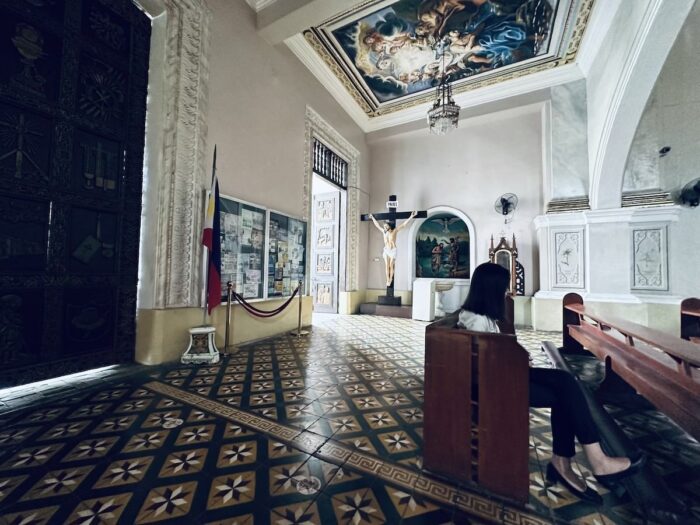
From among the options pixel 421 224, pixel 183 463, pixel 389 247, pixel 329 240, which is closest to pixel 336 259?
pixel 329 240

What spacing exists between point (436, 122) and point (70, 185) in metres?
6.14

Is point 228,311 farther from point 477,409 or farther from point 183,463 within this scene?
point 477,409

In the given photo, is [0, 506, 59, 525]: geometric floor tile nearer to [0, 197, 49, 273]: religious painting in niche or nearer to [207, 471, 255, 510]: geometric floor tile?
[207, 471, 255, 510]: geometric floor tile

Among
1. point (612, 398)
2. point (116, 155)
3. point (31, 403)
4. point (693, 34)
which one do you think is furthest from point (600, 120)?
point (31, 403)

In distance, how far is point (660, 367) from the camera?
6.55 ft

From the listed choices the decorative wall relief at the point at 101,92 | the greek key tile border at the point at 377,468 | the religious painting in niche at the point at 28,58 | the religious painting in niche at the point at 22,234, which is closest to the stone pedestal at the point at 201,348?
the greek key tile border at the point at 377,468

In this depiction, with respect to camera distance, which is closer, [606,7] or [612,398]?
[612,398]

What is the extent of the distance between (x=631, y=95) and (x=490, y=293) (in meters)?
5.69

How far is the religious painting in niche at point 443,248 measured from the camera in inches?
339

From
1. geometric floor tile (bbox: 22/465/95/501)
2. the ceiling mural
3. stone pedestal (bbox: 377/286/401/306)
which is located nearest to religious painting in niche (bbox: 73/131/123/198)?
geometric floor tile (bbox: 22/465/95/501)

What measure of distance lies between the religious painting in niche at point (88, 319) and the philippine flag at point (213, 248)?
111 centimetres

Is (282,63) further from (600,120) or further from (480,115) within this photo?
(600,120)

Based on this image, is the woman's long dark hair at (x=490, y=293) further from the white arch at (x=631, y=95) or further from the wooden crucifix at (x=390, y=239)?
the wooden crucifix at (x=390, y=239)

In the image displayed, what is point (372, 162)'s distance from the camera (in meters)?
10.0
